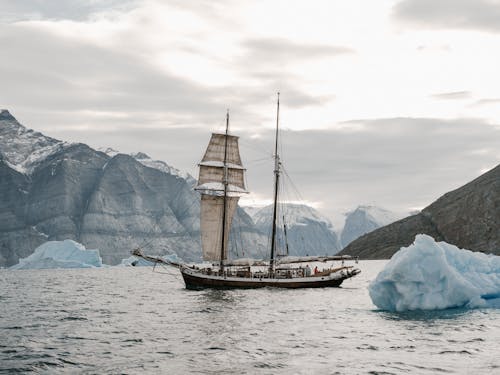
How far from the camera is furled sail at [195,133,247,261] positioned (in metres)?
96.4

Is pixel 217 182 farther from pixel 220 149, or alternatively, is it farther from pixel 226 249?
pixel 226 249

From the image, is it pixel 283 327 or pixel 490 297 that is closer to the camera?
pixel 283 327

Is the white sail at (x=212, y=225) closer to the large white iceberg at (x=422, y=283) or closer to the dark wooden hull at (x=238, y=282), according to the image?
the dark wooden hull at (x=238, y=282)

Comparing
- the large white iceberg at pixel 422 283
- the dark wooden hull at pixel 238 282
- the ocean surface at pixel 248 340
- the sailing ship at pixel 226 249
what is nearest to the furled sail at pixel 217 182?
the sailing ship at pixel 226 249

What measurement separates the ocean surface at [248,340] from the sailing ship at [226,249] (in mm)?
30553

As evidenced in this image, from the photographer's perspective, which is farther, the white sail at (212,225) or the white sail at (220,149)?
the white sail at (220,149)

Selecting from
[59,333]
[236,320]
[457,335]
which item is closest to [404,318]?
[457,335]

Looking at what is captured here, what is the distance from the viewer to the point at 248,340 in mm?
36562

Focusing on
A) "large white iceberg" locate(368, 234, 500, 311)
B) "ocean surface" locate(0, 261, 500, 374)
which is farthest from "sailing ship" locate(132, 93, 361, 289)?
"large white iceberg" locate(368, 234, 500, 311)

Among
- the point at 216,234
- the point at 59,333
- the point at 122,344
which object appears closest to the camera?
the point at 122,344

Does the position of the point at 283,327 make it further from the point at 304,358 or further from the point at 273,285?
the point at 273,285

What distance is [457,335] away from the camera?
37.3 meters

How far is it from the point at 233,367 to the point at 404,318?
22.3 m

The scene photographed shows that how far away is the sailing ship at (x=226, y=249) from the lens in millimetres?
89750
